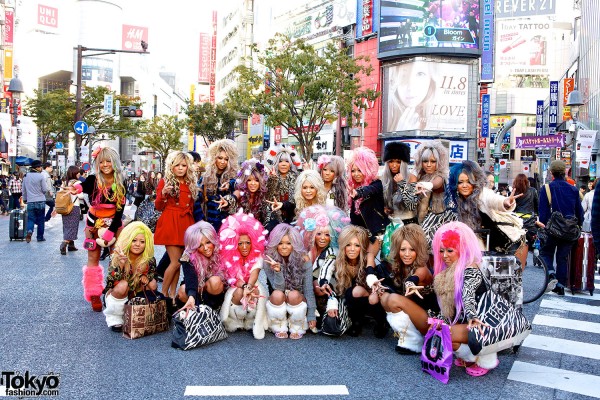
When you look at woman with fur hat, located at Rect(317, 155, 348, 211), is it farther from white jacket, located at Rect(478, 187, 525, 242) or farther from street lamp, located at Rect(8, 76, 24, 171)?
street lamp, located at Rect(8, 76, 24, 171)

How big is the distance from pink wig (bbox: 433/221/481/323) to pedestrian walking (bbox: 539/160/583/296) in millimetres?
3858

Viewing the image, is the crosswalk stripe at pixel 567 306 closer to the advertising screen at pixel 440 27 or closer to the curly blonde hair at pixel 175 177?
the curly blonde hair at pixel 175 177

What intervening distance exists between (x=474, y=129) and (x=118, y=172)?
3139 cm

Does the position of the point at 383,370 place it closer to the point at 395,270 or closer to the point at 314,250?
the point at 395,270

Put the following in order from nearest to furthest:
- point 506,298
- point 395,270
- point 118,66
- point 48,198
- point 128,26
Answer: point 506,298, point 395,270, point 48,198, point 118,66, point 128,26

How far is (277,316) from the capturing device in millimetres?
5289

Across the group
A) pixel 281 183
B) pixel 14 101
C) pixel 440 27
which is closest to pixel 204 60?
pixel 440 27

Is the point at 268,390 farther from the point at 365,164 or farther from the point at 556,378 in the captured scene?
the point at 365,164

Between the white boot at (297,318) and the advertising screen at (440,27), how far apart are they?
3046 centimetres

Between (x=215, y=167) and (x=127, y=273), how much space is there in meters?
1.48

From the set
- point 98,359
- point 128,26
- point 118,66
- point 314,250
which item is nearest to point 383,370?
point 314,250

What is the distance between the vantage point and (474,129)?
115ft

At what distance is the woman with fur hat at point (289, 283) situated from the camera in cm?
528

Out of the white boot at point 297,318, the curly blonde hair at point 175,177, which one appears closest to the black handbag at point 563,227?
the white boot at point 297,318
